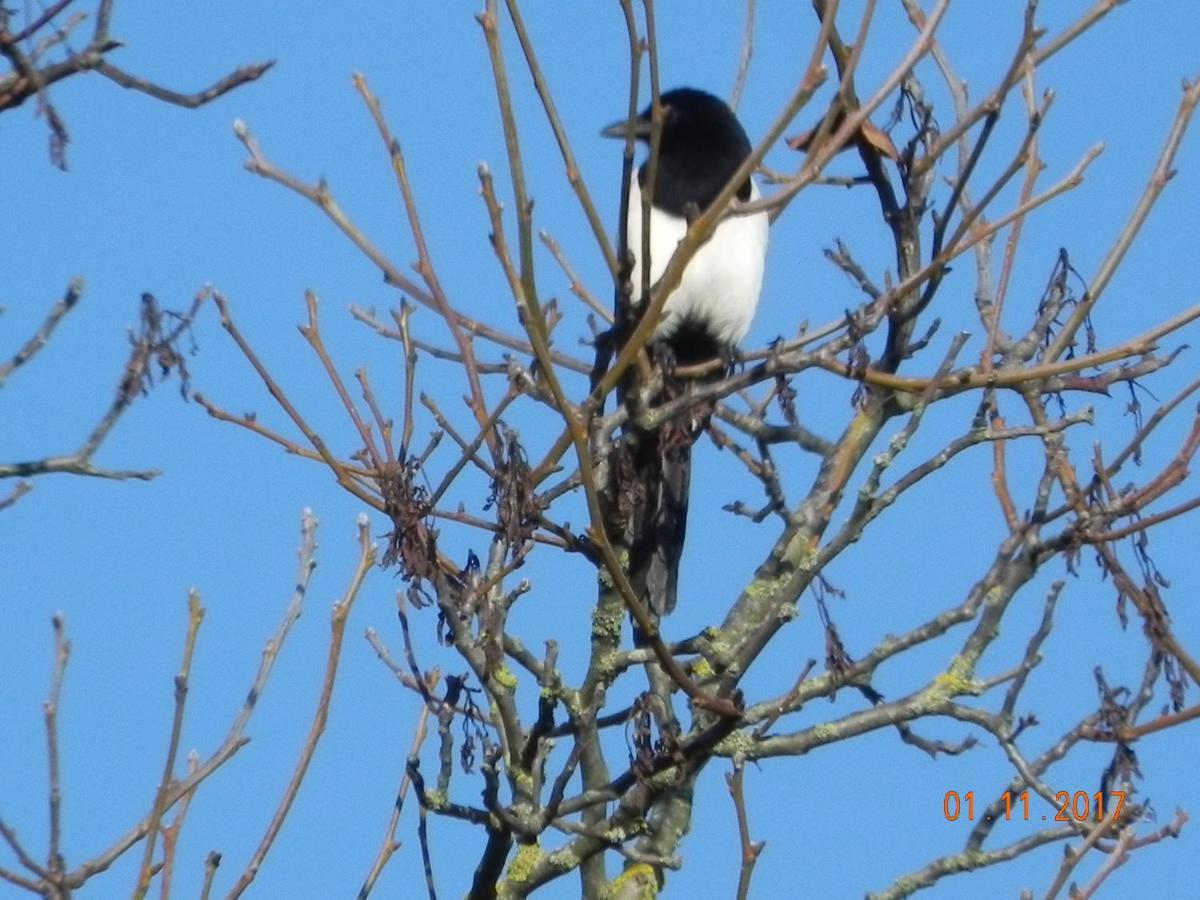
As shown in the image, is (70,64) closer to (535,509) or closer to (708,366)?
(535,509)

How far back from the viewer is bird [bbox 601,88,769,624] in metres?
3.88

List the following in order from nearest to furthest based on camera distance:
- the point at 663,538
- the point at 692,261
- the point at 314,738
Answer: the point at 314,738, the point at 663,538, the point at 692,261

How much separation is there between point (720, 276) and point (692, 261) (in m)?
0.13

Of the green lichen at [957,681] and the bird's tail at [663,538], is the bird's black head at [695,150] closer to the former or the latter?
the bird's tail at [663,538]

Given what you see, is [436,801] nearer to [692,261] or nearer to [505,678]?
[505,678]

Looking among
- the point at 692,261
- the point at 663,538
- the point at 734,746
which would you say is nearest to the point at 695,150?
the point at 692,261

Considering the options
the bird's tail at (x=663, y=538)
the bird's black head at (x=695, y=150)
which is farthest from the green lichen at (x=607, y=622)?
the bird's black head at (x=695, y=150)

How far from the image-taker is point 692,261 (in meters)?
4.14

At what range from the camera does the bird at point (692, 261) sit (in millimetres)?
3885

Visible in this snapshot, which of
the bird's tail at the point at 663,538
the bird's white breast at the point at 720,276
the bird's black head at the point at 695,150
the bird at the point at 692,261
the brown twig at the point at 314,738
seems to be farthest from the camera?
the bird's white breast at the point at 720,276

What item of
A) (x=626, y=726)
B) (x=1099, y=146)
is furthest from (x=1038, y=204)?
(x=626, y=726)

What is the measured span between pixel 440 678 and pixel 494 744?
0.25 metres

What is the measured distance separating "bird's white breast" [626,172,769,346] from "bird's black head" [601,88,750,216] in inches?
2.7

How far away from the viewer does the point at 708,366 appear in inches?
110
